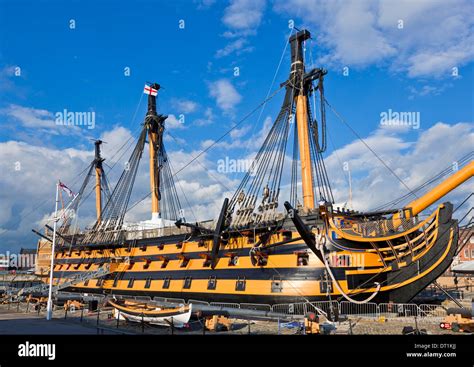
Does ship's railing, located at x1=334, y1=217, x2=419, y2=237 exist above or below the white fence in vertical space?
above

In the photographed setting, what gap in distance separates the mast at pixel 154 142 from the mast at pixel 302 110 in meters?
17.9

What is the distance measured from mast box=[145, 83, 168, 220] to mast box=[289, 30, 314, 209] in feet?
58.7

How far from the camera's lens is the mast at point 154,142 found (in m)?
42.6

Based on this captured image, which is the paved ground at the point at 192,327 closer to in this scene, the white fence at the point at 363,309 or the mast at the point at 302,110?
the white fence at the point at 363,309

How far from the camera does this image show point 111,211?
144 ft

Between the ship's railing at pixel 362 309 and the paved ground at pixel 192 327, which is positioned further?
the ship's railing at pixel 362 309

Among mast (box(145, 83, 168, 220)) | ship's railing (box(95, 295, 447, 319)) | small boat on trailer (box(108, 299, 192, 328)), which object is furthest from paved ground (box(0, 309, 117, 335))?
mast (box(145, 83, 168, 220))

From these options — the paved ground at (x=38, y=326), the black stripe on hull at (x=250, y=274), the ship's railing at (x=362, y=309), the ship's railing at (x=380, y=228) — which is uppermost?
the ship's railing at (x=380, y=228)

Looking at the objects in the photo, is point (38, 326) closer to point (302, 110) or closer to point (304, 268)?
point (304, 268)

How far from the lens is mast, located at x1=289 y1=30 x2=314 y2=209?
2752 cm

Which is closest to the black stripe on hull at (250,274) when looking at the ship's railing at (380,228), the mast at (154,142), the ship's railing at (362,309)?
the ship's railing at (362,309)

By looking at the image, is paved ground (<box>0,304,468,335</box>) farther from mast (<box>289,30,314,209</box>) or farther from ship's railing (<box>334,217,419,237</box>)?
mast (<box>289,30,314,209</box>)
